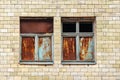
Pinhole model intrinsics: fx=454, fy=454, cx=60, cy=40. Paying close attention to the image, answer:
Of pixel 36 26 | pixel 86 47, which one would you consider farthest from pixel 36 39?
pixel 86 47

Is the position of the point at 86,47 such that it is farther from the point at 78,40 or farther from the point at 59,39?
the point at 59,39

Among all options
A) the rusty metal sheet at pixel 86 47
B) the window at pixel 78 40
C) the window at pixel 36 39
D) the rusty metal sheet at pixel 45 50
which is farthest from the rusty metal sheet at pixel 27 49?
the rusty metal sheet at pixel 86 47

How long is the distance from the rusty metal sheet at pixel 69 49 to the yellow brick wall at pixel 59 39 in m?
0.25

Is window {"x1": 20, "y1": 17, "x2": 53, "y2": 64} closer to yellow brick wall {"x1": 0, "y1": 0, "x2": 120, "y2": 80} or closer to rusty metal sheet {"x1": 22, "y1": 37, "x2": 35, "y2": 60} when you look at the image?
rusty metal sheet {"x1": 22, "y1": 37, "x2": 35, "y2": 60}

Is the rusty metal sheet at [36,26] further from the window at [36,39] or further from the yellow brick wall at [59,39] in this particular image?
the yellow brick wall at [59,39]

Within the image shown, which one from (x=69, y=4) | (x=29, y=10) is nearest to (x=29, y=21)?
(x=29, y=10)

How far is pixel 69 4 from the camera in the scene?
1227cm

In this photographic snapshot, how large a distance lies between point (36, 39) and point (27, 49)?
37 centimetres

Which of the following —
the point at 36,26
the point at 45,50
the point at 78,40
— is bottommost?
the point at 45,50

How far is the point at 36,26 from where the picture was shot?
12.4 meters

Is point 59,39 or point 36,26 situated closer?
point 59,39

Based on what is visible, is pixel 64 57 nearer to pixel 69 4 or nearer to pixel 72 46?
pixel 72 46

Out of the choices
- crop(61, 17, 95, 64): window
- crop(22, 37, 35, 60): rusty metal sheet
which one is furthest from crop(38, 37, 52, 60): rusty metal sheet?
crop(61, 17, 95, 64): window

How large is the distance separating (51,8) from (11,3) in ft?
3.60
